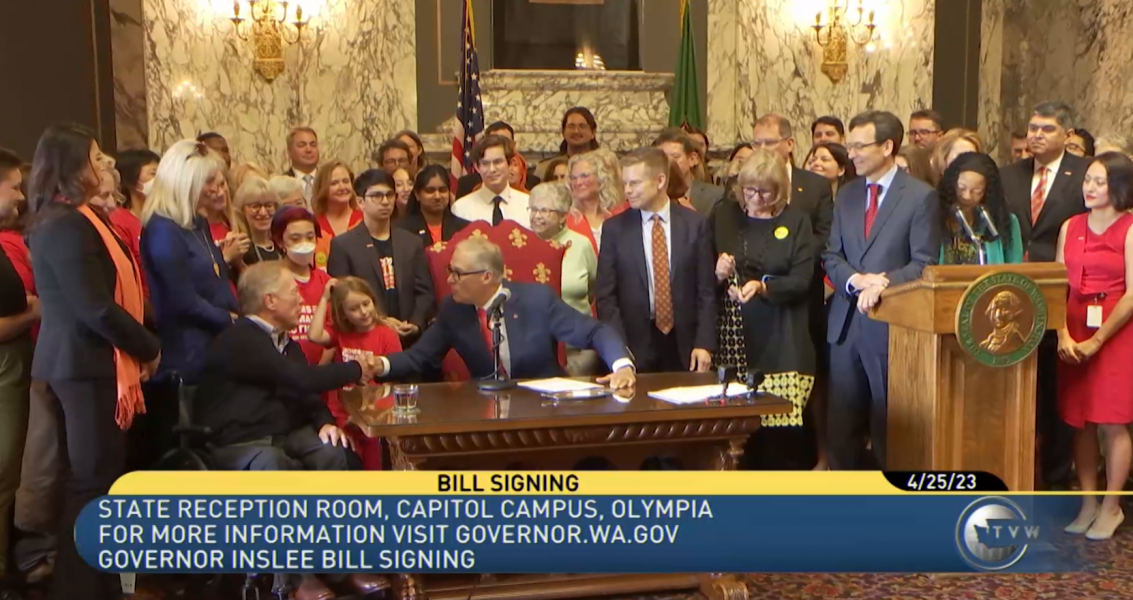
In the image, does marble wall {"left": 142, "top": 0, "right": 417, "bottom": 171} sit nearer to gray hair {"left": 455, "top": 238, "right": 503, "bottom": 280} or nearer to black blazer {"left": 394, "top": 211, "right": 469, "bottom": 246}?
black blazer {"left": 394, "top": 211, "right": 469, "bottom": 246}

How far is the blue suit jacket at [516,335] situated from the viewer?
4.51 meters

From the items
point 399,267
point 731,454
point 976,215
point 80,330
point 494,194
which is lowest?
point 731,454

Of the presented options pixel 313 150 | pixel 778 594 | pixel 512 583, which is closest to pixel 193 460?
pixel 512 583

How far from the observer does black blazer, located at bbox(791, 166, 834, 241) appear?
5438mm

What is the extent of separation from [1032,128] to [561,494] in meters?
3.45

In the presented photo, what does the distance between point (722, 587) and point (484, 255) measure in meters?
1.50

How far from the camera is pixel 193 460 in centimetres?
399

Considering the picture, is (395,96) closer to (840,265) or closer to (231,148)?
(231,148)

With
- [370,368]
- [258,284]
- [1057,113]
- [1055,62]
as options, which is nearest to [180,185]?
[258,284]

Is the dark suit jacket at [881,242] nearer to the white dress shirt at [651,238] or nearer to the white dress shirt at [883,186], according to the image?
the white dress shirt at [883,186]

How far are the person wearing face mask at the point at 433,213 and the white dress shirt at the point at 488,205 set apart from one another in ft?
0.60

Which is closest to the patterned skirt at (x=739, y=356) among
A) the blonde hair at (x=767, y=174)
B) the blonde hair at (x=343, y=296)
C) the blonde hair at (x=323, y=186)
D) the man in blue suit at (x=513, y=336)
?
the blonde hair at (x=767, y=174)

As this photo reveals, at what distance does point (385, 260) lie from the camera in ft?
17.0

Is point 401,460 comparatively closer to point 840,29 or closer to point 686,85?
point 686,85
